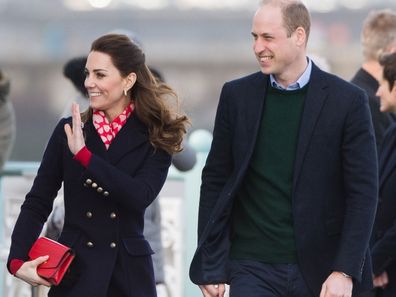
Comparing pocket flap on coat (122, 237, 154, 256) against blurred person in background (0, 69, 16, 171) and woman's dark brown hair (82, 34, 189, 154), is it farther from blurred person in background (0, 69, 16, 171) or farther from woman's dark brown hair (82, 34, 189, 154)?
blurred person in background (0, 69, 16, 171)

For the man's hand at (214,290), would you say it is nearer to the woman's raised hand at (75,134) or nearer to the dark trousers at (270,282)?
the dark trousers at (270,282)

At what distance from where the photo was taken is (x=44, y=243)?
13.4 ft

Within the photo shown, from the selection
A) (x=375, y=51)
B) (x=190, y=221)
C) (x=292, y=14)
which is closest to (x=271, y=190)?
(x=292, y=14)

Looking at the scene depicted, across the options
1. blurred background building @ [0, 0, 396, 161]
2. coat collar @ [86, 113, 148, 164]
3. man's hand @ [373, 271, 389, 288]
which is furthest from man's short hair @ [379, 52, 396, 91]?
blurred background building @ [0, 0, 396, 161]

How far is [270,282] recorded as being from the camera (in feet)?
13.4

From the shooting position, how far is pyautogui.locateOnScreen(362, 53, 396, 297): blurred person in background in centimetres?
491

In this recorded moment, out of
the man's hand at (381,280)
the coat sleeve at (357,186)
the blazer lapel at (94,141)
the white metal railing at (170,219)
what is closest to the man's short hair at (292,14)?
the coat sleeve at (357,186)

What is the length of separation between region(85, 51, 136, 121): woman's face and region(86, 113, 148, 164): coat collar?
0.32ft

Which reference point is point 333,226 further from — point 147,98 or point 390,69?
point 390,69

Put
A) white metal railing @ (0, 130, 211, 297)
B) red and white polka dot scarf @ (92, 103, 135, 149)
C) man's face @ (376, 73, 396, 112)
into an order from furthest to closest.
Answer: white metal railing @ (0, 130, 211, 297)
man's face @ (376, 73, 396, 112)
red and white polka dot scarf @ (92, 103, 135, 149)

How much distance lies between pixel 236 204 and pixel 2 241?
2.56 meters

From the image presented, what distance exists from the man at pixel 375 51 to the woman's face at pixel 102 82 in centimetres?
192

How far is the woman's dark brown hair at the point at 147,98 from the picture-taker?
4.25 metres

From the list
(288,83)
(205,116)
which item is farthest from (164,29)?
(288,83)
